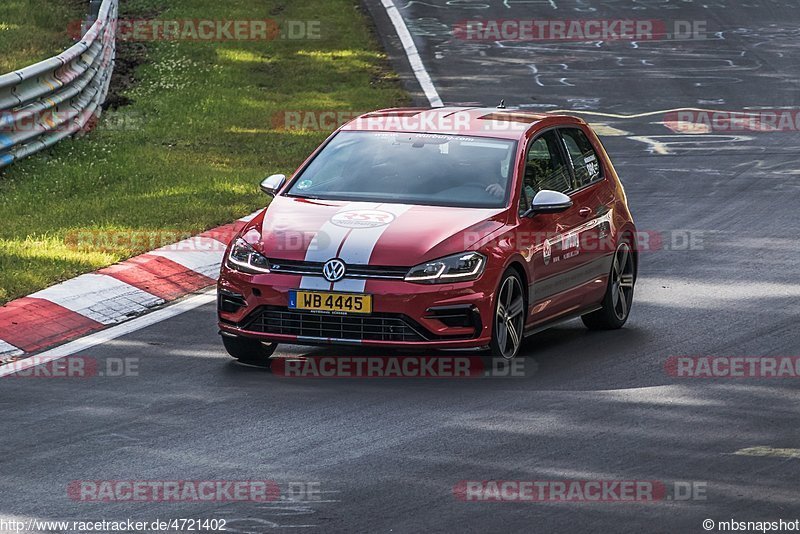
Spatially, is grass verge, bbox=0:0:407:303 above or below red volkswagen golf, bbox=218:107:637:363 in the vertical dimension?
below

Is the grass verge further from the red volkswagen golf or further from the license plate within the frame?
the license plate

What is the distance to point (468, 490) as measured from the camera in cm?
766

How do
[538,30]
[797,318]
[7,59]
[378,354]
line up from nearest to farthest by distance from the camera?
1. [378,354]
2. [797,318]
3. [7,59]
4. [538,30]

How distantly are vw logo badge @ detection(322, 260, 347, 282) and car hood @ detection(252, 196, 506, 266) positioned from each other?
39 millimetres

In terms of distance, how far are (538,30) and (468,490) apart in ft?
79.8

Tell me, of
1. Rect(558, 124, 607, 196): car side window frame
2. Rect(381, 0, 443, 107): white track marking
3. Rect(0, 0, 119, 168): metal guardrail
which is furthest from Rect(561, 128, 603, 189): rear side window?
Rect(381, 0, 443, 107): white track marking

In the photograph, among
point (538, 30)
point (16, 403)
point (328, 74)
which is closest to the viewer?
point (16, 403)

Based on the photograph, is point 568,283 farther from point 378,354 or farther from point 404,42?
point 404,42

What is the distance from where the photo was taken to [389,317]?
32.9 ft

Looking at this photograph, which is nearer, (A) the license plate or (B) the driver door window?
(A) the license plate

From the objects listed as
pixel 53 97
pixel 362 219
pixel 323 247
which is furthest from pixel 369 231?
pixel 53 97

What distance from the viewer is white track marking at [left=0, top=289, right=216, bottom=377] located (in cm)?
1052

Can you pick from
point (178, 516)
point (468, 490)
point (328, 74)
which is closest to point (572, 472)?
point (468, 490)

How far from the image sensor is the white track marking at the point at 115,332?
414 inches
